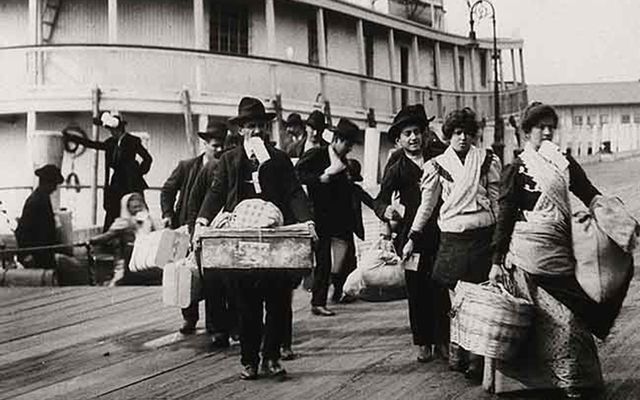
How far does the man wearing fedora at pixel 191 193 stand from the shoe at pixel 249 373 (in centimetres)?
141

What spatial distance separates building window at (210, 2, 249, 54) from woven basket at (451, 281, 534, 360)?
14.9 metres

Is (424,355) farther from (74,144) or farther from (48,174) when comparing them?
(74,144)

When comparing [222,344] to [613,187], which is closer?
[222,344]

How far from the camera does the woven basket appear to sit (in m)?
5.54

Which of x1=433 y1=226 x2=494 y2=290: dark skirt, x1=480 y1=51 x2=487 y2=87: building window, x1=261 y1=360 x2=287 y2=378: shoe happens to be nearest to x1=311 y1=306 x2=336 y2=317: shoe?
x1=261 y1=360 x2=287 y2=378: shoe

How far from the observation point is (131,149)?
11.7 meters

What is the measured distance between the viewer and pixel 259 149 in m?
6.53

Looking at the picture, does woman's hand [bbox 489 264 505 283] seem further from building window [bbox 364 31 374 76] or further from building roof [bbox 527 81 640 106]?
building roof [bbox 527 81 640 106]

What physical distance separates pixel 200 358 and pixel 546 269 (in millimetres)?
3081

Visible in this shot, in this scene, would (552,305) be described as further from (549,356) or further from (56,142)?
(56,142)

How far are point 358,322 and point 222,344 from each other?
155 cm

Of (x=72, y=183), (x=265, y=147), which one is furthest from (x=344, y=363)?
(x=72, y=183)

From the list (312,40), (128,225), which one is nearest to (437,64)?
(312,40)

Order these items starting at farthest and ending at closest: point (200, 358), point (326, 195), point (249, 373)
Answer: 1. point (326, 195)
2. point (200, 358)
3. point (249, 373)
